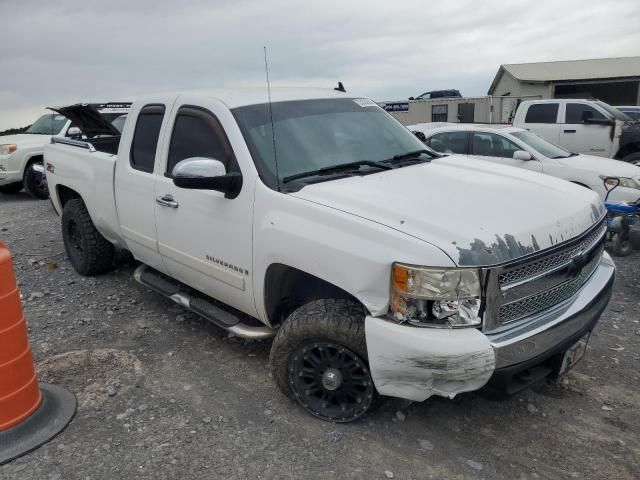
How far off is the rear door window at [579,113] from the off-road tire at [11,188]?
1207cm

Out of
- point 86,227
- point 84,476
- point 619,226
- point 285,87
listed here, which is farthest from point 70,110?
point 619,226

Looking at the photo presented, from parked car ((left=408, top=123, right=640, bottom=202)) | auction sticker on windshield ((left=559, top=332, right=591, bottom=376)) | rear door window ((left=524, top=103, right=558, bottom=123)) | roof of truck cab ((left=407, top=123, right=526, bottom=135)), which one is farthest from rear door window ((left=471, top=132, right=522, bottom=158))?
auction sticker on windshield ((left=559, top=332, right=591, bottom=376))

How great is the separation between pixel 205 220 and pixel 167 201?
480 mm

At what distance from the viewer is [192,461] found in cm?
280

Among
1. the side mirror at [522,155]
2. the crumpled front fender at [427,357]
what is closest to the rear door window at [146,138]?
the crumpled front fender at [427,357]

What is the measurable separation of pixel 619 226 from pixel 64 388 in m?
5.55

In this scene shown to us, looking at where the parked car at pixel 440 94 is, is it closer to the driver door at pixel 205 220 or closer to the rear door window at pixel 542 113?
the rear door window at pixel 542 113

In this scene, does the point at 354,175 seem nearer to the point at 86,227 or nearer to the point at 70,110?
the point at 86,227

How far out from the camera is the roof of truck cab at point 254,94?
362cm

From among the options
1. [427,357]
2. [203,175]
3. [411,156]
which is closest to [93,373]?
[203,175]

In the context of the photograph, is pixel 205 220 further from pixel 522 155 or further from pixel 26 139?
pixel 26 139

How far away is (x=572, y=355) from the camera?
290 cm

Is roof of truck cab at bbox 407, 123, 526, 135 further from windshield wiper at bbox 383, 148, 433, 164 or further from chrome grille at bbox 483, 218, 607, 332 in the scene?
chrome grille at bbox 483, 218, 607, 332

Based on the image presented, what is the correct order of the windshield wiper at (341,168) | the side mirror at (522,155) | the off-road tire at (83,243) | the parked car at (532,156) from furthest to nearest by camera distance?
the side mirror at (522,155)
the parked car at (532,156)
the off-road tire at (83,243)
the windshield wiper at (341,168)
